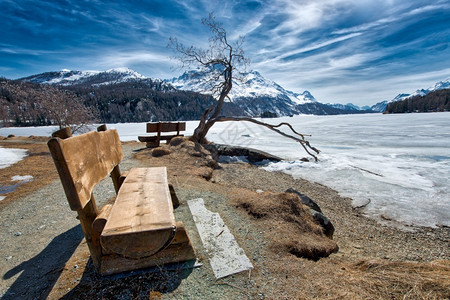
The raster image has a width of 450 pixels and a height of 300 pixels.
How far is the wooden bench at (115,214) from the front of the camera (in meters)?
1.94

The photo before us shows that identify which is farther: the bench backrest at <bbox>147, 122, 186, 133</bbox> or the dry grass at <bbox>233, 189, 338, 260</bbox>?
the bench backrest at <bbox>147, 122, 186, 133</bbox>

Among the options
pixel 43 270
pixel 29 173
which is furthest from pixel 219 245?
pixel 29 173

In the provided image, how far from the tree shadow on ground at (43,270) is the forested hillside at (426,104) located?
146 meters

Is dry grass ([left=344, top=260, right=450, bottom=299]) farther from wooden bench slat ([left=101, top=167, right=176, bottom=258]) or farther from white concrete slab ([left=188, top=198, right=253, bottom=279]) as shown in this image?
wooden bench slat ([left=101, top=167, right=176, bottom=258])

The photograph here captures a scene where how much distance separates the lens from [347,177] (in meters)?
9.37

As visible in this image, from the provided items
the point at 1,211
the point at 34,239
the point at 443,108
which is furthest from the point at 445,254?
the point at 443,108

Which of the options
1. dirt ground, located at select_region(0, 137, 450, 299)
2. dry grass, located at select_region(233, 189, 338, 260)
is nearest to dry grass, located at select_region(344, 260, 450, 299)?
dirt ground, located at select_region(0, 137, 450, 299)

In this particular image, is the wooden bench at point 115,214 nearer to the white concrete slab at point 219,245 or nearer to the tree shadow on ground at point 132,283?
the tree shadow on ground at point 132,283

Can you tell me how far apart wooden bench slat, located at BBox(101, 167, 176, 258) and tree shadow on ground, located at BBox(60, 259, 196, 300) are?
0.51 m

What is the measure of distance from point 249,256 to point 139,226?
61.5 inches

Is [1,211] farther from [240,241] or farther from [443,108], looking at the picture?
[443,108]

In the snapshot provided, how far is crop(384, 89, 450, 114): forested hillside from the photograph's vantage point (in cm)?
10774

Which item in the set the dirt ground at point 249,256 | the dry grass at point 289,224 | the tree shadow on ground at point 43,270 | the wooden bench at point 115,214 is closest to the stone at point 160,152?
the dirt ground at point 249,256

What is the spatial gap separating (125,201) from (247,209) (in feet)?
7.66
